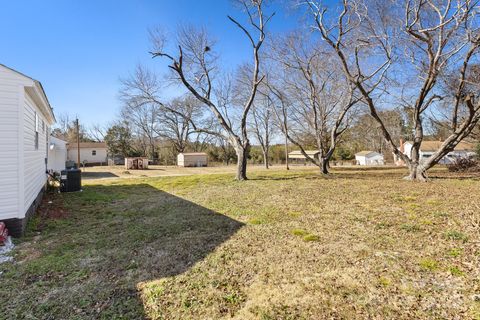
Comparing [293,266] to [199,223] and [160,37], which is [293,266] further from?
[160,37]

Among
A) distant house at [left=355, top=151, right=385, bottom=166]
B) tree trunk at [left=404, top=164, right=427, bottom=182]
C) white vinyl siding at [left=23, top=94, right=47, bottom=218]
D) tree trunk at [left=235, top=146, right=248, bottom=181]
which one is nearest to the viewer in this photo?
white vinyl siding at [left=23, top=94, right=47, bottom=218]

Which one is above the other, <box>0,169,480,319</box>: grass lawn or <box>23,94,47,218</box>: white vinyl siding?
<box>23,94,47,218</box>: white vinyl siding

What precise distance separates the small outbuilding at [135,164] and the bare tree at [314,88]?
14.4 m

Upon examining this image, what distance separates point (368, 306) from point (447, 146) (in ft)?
32.9

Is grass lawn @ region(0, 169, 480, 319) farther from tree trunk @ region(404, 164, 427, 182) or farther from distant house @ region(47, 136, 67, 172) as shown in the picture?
distant house @ region(47, 136, 67, 172)

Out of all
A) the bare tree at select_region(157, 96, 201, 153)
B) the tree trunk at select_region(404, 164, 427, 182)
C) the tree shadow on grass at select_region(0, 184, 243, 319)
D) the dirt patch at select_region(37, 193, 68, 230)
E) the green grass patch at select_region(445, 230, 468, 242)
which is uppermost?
the bare tree at select_region(157, 96, 201, 153)

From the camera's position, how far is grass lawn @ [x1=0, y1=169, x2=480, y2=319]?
242 centimetres

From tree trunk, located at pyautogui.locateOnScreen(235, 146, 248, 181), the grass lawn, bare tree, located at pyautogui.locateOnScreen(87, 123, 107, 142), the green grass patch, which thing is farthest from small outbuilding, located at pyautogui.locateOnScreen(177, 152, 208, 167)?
the green grass patch

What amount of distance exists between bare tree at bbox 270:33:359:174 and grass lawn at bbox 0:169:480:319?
8.82 meters

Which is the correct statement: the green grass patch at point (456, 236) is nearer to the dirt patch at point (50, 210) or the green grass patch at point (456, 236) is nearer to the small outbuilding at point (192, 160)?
the dirt patch at point (50, 210)

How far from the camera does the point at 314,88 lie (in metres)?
14.6

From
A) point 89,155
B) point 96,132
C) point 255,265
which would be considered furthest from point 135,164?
point 255,265

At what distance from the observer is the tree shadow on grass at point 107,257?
2590 mm

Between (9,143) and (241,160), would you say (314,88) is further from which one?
(9,143)
